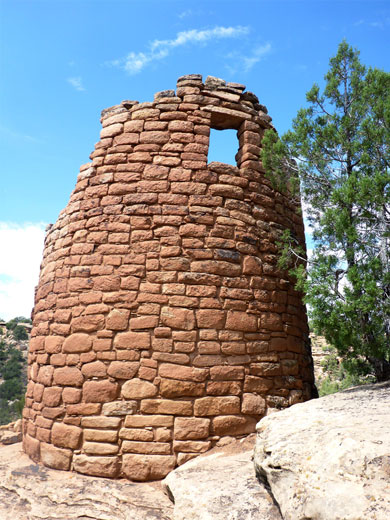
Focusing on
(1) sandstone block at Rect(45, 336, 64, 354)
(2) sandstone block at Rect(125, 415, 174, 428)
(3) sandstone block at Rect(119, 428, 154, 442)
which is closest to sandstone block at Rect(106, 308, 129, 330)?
(1) sandstone block at Rect(45, 336, 64, 354)

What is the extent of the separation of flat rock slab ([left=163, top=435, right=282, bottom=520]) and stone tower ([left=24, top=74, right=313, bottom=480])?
0.26 meters

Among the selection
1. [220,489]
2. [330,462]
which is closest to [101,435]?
Result: [220,489]

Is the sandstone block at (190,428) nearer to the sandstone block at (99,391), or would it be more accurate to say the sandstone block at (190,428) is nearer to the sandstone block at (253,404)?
the sandstone block at (253,404)

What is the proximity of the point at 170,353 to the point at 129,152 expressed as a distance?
95.7 inches

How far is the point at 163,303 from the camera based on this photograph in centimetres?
436

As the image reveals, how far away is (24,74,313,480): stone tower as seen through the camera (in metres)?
4.13

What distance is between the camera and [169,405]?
13.5 ft

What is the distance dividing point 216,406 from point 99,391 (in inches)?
47.5

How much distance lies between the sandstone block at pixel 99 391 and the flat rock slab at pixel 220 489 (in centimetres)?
96

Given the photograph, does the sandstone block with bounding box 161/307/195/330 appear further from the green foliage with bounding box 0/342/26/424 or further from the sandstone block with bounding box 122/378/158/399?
Result: the green foliage with bounding box 0/342/26/424

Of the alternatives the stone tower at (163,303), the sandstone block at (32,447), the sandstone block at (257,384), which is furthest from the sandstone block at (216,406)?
the sandstone block at (32,447)

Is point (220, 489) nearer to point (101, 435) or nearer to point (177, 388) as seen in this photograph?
point (177, 388)

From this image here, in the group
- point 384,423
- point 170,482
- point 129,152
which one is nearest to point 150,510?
point 170,482

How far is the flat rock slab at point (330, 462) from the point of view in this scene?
2258mm
